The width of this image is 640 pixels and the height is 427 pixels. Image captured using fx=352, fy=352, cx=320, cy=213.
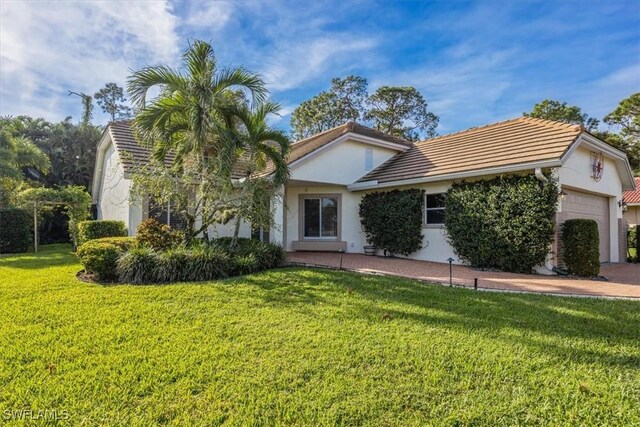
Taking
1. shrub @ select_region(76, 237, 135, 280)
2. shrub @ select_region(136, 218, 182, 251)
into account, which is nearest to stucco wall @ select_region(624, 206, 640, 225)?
shrub @ select_region(136, 218, 182, 251)

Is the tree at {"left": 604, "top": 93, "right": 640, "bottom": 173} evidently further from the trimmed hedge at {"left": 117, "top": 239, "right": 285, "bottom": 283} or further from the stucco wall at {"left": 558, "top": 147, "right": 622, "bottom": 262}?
the trimmed hedge at {"left": 117, "top": 239, "right": 285, "bottom": 283}

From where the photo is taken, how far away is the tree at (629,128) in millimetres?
31078

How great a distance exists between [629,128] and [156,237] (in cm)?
4021

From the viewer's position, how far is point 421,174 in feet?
48.7

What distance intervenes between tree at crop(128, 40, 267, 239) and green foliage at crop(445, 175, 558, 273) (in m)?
8.38

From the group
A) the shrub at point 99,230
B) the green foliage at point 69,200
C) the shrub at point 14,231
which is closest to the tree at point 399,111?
the green foliage at point 69,200

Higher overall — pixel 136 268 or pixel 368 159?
pixel 368 159

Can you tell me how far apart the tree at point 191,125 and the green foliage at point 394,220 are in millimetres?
7550

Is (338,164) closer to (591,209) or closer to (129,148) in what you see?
(129,148)

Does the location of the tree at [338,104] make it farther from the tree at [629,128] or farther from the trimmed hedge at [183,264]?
the trimmed hedge at [183,264]

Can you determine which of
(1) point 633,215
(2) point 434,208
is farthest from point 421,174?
(1) point 633,215

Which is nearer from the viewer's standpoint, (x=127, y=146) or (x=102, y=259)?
(x=102, y=259)

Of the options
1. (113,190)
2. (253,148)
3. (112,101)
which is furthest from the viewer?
(112,101)

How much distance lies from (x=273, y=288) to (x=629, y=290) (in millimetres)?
9163
